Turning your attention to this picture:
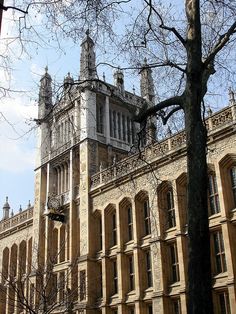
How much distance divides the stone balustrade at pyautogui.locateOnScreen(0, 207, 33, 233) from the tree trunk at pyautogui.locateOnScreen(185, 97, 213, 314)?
30.5 meters

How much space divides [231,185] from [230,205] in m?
1.00

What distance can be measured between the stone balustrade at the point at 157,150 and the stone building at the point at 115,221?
60 mm

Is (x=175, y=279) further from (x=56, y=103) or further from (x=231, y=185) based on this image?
(x=56, y=103)

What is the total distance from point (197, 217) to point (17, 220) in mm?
33438

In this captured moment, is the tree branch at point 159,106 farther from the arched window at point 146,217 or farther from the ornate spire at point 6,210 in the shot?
the ornate spire at point 6,210

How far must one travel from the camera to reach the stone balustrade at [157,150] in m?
22.5

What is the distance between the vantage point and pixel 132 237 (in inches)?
1075

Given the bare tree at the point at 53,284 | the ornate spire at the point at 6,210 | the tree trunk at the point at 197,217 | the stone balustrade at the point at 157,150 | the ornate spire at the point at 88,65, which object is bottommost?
the tree trunk at the point at 197,217

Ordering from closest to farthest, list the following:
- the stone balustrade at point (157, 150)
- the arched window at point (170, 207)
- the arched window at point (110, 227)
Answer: the stone balustrade at point (157, 150), the arched window at point (170, 207), the arched window at point (110, 227)

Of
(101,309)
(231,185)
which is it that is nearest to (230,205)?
(231,185)

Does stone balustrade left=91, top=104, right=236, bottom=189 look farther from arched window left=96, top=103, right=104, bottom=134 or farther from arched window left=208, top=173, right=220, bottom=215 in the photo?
arched window left=96, top=103, right=104, bottom=134

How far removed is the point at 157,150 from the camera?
85.1 ft

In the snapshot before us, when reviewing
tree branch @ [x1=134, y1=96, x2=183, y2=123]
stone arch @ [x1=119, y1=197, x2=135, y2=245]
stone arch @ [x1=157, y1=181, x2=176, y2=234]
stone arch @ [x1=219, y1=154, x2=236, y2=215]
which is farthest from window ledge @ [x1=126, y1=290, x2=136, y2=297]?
tree branch @ [x1=134, y1=96, x2=183, y2=123]

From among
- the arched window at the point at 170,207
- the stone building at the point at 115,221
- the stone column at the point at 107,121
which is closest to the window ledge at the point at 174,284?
the stone building at the point at 115,221
